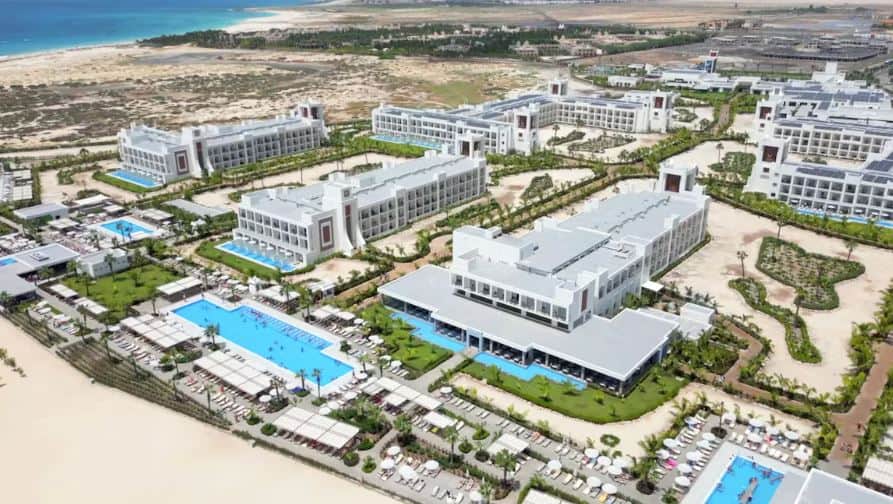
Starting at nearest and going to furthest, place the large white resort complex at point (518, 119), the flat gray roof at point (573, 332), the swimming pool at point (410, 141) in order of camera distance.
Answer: the flat gray roof at point (573, 332) → the large white resort complex at point (518, 119) → the swimming pool at point (410, 141)

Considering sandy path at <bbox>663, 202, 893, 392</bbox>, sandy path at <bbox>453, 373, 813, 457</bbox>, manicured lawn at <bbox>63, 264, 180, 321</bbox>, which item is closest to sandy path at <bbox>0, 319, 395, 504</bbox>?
sandy path at <bbox>453, 373, 813, 457</bbox>

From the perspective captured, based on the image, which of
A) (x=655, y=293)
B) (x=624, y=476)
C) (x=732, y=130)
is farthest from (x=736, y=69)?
(x=624, y=476)

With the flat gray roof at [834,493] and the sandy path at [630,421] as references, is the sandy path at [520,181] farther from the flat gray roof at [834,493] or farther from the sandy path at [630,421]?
the flat gray roof at [834,493]

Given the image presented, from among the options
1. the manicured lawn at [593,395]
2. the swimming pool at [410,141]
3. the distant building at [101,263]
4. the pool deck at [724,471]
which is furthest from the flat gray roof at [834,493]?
the swimming pool at [410,141]

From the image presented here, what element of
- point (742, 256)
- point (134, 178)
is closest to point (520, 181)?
point (742, 256)

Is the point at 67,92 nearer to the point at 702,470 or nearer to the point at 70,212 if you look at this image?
the point at 70,212

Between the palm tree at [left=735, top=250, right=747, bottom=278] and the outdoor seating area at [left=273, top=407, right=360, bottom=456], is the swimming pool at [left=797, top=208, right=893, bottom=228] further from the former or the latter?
the outdoor seating area at [left=273, top=407, right=360, bottom=456]
